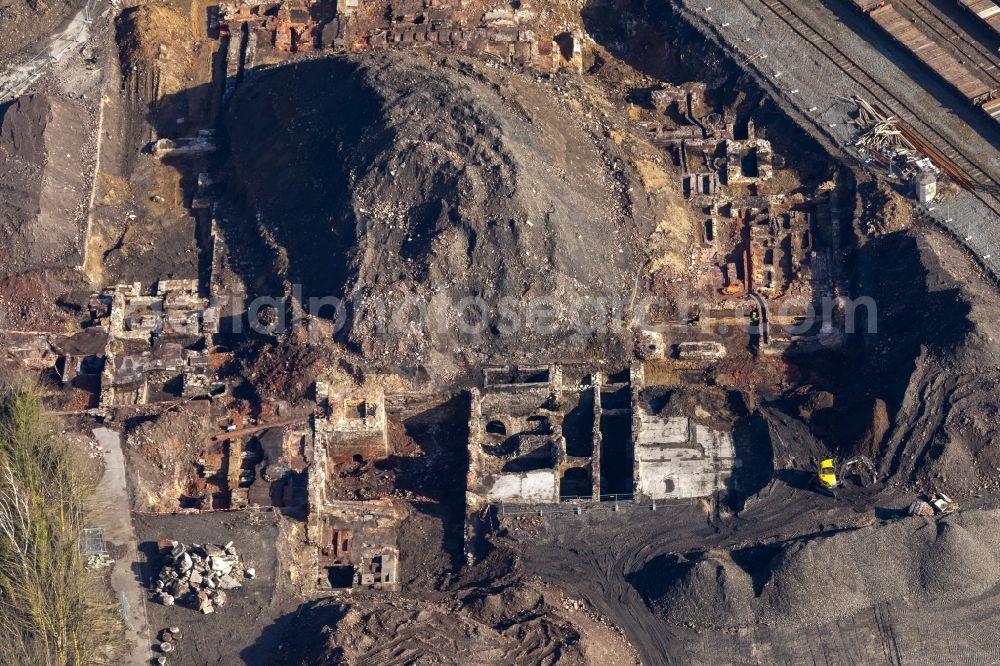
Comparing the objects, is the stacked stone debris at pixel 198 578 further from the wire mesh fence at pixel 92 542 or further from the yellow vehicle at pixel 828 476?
the yellow vehicle at pixel 828 476

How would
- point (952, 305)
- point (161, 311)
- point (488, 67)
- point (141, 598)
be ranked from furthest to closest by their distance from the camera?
point (488, 67) → point (161, 311) → point (952, 305) → point (141, 598)

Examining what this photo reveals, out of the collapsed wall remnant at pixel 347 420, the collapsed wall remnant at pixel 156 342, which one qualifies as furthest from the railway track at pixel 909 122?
the collapsed wall remnant at pixel 156 342

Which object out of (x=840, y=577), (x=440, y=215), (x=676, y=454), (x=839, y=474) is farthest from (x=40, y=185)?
(x=840, y=577)

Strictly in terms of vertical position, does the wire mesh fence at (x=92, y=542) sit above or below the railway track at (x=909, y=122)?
below

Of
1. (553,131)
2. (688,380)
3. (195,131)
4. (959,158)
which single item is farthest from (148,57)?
(959,158)

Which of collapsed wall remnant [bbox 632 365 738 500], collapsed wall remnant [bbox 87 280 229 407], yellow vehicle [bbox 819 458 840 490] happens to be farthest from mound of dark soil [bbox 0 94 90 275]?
yellow vehicle [bbox 819 458 840 490]

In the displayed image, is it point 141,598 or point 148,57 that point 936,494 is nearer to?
point 141,598

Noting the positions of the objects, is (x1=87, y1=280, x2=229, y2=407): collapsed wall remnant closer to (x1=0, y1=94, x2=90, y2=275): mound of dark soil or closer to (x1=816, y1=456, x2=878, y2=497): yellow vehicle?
(x1=0, y1=94, x2=90, y2=275): mound of dark soil
